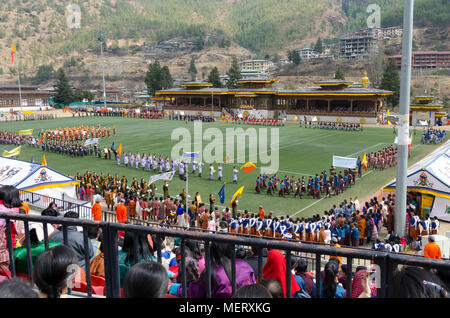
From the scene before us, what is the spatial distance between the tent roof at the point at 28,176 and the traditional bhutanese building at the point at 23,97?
213 ft

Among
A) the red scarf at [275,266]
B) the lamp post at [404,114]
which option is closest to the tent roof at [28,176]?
the lamp post at [404,114]

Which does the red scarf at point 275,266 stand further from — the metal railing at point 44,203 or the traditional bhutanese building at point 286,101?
the traditional bhutanese building at point 286,101

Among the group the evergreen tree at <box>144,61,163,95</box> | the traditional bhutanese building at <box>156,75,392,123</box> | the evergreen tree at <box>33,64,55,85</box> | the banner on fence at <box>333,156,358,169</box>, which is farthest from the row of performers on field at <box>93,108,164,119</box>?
the evergreen tree at <box>33,64,55,85</box>

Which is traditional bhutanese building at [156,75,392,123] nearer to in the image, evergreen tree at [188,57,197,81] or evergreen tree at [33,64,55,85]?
evergreen tree at [188,57,197,81]

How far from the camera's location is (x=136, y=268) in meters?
2.57

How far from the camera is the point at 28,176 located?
15.3 m

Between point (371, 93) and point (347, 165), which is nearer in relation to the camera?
point (347, 165)

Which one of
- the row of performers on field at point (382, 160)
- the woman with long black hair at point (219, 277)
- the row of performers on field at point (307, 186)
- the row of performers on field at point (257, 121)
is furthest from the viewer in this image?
the row of performers on field at point (257, 121)

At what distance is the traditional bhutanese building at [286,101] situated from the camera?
5375cm

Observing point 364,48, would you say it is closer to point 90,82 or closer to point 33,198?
point 90,82

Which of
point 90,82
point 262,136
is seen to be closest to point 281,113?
point 262,136

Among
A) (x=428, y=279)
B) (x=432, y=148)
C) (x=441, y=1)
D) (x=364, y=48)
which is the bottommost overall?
(x=432, y=148)

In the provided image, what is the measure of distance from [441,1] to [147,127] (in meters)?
141

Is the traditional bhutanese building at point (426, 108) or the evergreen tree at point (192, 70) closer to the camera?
the traditional bhutanese building at point (426, 108)
